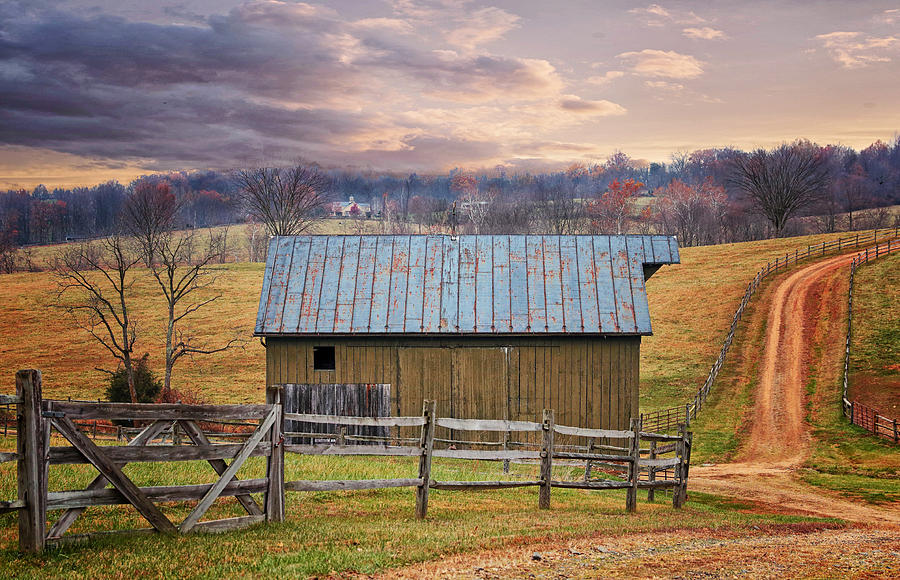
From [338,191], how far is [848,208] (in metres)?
112

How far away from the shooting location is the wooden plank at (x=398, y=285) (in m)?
27.2

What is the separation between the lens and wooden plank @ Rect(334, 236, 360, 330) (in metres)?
27.3

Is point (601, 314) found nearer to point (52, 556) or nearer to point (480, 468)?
point (480, 468)

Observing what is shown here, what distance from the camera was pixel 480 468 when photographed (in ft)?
77.4

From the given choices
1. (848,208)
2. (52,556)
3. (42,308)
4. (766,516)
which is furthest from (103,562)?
(848,208)

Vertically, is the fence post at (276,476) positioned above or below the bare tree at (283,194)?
below

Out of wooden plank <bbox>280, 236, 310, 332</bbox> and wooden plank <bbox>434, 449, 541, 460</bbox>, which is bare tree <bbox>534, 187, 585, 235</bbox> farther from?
wooden plank <bbox>434, 449, 541, 460</bbox>

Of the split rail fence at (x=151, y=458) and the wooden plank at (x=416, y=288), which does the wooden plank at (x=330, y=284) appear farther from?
the split rail fence at (x=151, y=458)

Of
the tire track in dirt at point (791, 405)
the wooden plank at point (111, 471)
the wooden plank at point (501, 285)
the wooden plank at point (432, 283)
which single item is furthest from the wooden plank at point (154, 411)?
the wooden plank at point (501, 285)

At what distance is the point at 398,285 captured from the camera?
28500 millimetres

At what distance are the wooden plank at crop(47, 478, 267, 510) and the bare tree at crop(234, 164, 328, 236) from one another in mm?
67551

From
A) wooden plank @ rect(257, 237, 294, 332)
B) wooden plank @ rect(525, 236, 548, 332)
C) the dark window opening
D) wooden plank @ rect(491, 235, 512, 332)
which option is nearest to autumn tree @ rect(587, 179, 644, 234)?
wooden plank @ rect(525, 236, 548, 332)

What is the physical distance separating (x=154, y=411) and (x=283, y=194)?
73.6 m

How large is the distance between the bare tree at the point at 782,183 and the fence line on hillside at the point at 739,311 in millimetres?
17837
